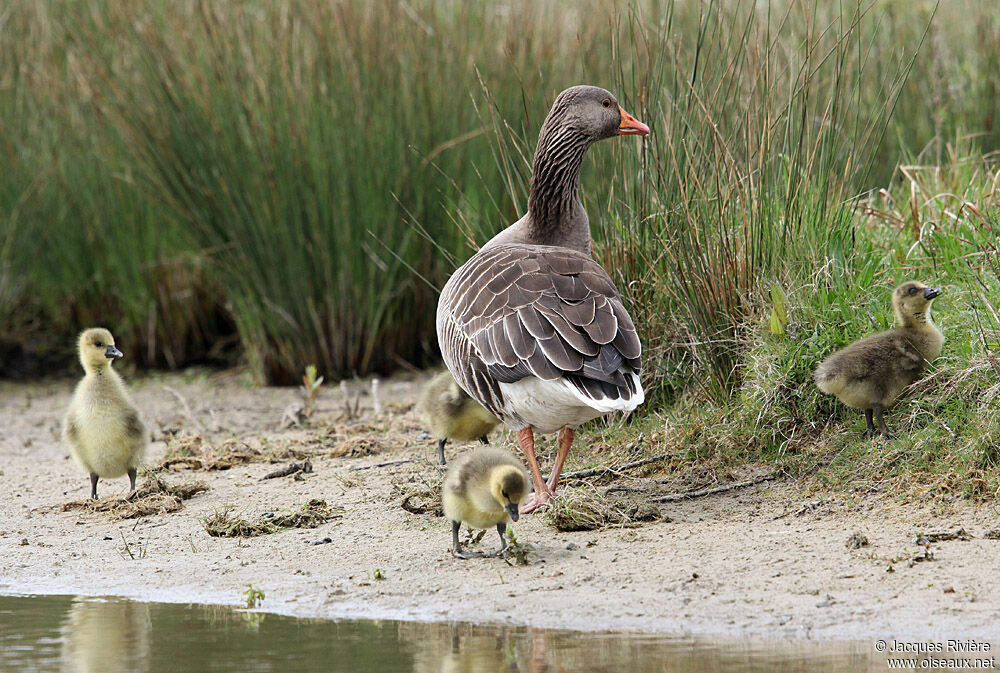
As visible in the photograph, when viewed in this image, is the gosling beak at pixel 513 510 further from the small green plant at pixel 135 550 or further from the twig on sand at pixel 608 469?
the small green plant at pixel 135 550

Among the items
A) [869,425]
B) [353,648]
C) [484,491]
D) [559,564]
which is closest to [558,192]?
[869,425]

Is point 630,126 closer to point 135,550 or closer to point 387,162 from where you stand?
point 387,162

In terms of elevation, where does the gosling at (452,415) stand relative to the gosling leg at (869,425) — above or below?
below

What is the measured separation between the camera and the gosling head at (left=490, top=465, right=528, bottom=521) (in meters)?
4.63

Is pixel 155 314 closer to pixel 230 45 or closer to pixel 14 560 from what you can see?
pixel 230 45

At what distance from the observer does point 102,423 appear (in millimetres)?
6145

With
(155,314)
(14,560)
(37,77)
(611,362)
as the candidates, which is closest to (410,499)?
(611,362)

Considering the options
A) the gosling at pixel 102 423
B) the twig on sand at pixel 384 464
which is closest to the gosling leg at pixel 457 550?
the twig on sand at pixel 384 464

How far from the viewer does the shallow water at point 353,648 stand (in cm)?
375

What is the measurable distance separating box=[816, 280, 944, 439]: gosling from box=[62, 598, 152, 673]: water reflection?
318 cm

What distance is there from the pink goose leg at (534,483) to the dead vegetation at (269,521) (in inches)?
39.0

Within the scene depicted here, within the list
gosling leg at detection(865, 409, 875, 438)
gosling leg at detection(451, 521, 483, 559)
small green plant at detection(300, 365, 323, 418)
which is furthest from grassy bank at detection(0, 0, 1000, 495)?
gosling leg at detection(451, 521, 483, 559)

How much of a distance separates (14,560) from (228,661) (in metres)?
2.06

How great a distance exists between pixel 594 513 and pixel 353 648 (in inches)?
60.9
